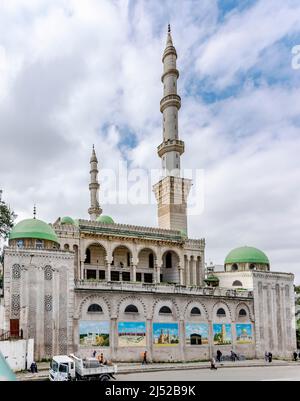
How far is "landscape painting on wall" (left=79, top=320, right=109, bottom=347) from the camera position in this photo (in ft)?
131

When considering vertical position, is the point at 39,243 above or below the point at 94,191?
below

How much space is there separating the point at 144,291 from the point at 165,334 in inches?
178

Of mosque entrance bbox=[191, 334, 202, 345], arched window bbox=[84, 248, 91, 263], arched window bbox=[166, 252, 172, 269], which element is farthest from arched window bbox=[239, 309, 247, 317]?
arched window bbox=[84, 248, 91, 263]

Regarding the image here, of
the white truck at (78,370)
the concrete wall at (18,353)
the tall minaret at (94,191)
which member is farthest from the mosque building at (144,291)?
the white truck at (78,370)

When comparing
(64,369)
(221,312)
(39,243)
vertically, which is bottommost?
(64,369)

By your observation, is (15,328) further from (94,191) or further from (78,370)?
(94,191)

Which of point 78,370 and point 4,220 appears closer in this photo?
point 78,370

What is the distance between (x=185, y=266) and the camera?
58.0 meters

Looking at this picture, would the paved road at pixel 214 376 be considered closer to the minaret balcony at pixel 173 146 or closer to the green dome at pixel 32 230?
the green dome at pixel 32 230

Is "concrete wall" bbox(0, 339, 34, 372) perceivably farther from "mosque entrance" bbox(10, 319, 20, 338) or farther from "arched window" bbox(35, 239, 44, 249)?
"arched window" bbox(35, 239, 44, 249)

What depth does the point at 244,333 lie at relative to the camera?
1901 inches

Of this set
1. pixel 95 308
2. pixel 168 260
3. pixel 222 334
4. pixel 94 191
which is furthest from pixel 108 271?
pixel 94 191

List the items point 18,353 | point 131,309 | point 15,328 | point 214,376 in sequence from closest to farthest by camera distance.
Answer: point 214,376 → point 18,353 → point 15,328 → point 131,309

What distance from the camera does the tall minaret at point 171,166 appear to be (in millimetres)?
63812
